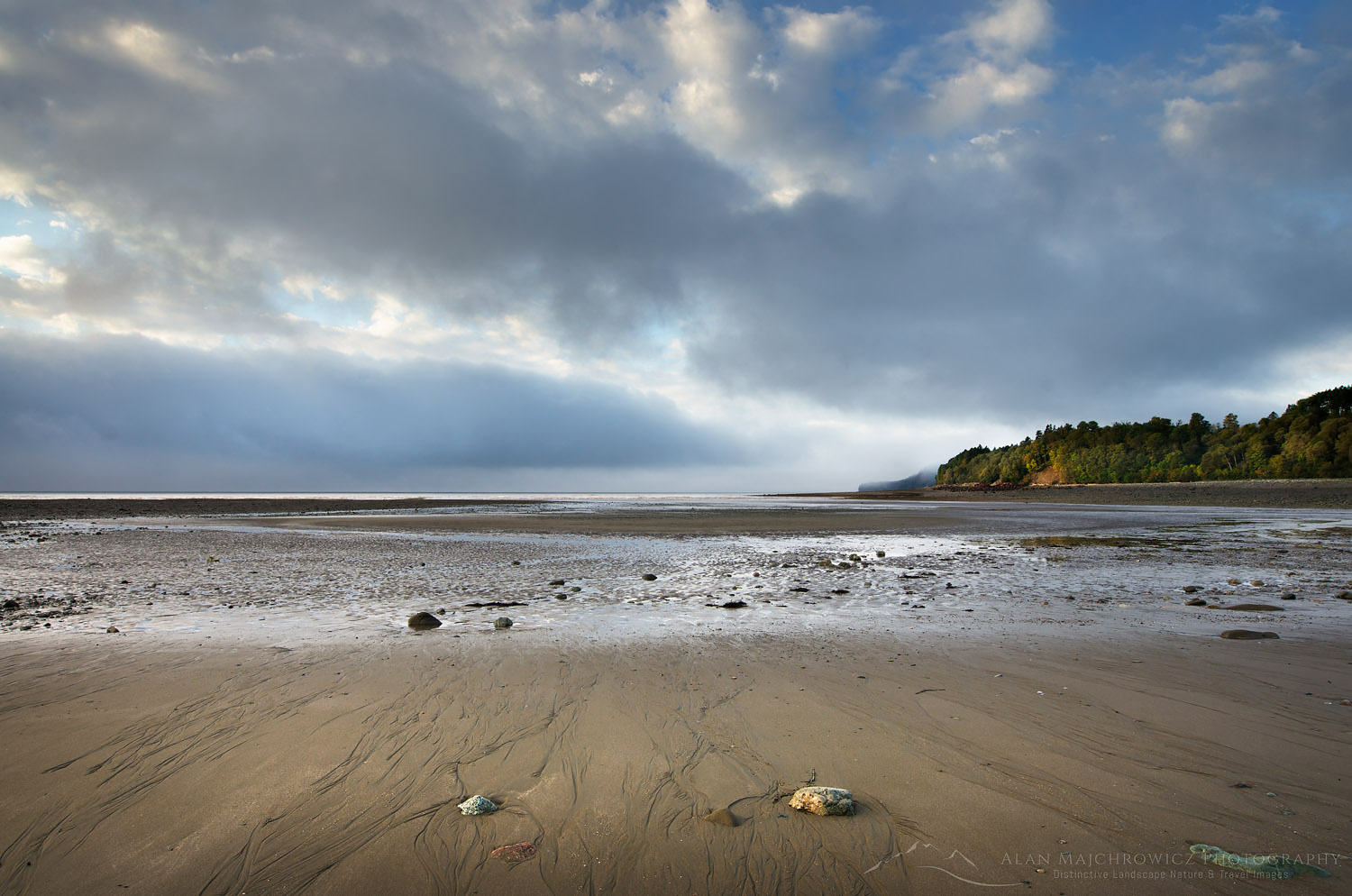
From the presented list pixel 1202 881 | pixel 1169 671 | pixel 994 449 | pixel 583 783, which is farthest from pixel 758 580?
pixel 994 449

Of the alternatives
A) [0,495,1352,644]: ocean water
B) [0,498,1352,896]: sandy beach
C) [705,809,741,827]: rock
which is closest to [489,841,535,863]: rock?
[0,498,1352,896]: sandy beach

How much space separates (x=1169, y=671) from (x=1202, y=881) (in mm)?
4511

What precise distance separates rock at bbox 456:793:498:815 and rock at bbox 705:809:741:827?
1469 mm

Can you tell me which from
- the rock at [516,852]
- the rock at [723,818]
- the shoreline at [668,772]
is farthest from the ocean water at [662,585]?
the rock at [516,852]

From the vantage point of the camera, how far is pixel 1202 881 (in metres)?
3.03

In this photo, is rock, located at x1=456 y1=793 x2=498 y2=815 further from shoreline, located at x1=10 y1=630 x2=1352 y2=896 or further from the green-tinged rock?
the green-tinged rock

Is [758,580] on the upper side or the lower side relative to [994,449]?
lower

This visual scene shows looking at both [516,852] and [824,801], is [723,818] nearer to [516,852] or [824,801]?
[824,801]

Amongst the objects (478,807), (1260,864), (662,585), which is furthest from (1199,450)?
(478,807)

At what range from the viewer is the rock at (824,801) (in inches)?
145

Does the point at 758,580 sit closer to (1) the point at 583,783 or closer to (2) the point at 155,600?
(1) the point at 583,783

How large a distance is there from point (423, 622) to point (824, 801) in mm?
7371

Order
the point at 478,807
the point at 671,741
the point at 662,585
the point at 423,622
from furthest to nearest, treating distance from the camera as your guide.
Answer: the point at 662,585 < the point at 423,622 < the point at 671,741 < the point at 478,807

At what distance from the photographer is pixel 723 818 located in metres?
3.70
